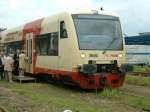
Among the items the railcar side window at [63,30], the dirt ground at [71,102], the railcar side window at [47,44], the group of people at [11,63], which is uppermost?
the railcar side window at [63,30]

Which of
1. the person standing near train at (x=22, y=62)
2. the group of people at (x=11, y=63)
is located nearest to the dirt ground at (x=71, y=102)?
the group of people at (x=11, y=63)

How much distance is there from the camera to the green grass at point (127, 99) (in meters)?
14.6

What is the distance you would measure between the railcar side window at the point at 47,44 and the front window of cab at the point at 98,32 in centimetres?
186

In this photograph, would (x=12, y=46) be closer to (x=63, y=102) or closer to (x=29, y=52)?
(x=29, y=52)

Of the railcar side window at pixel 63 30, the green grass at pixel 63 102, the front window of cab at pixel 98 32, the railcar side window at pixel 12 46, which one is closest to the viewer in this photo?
the green grass at pixel 63 102

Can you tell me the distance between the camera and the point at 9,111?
13625 millimetres

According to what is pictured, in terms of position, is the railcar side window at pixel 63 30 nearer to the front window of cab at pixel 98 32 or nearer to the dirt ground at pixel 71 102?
the front window of cab at pixel 98 32

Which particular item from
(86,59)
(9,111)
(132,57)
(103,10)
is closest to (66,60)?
(86,59)

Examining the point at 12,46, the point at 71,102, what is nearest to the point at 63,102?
the point at 71,102

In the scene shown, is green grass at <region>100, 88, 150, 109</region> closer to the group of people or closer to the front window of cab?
the front window of cab

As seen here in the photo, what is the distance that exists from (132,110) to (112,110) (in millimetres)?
589

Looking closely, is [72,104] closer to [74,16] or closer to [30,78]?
[74,16]

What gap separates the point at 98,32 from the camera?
62.4ft

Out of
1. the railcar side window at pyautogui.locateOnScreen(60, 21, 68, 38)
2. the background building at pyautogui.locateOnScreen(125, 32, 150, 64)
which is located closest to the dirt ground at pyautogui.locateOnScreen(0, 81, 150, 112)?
the railcar side window at pyautogui.locateOnScreen(60, 21, 68, 38)
